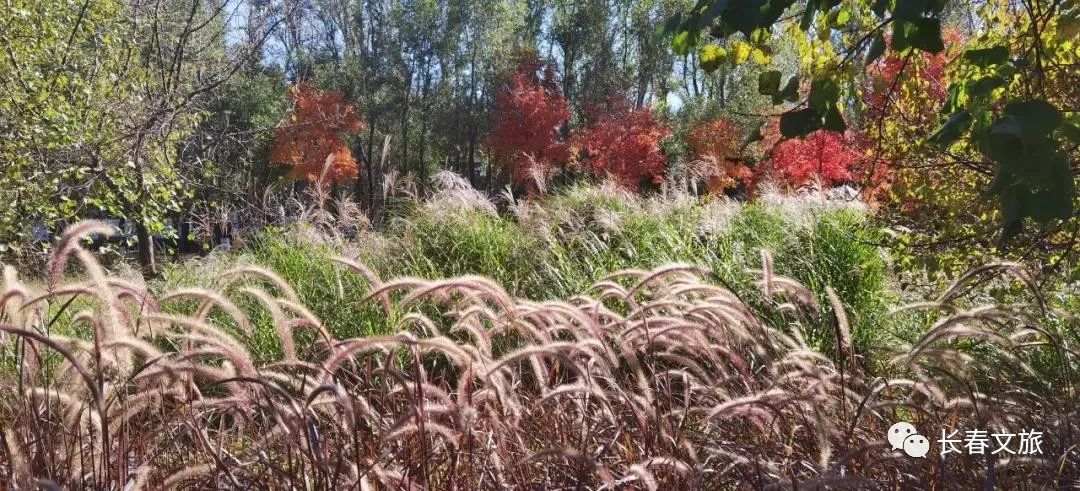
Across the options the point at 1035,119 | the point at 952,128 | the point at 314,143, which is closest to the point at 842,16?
the point at 952,128

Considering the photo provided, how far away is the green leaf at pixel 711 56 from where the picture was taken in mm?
2211

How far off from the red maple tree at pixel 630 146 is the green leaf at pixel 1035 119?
1804cm

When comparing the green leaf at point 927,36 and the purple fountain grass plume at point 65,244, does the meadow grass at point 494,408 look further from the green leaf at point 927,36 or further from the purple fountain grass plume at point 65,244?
the green leaf at point 927,36

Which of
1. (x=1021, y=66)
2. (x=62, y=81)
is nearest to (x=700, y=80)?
(x=62, y=81)

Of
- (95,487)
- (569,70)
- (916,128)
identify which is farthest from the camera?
(569,70)

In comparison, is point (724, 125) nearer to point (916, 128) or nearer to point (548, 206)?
point (548, 206)

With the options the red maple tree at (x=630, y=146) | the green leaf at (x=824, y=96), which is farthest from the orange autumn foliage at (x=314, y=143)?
the green leaf at (x=824, y=96)

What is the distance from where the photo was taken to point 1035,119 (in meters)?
1.25

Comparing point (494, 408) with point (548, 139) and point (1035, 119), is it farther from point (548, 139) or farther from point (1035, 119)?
point (548, 139)

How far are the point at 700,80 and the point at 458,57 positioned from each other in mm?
11645

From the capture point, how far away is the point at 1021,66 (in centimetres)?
155

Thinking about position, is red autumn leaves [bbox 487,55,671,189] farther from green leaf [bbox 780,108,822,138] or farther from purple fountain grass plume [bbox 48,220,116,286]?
purple fountain grass plume [bbox 48,220,116,286]

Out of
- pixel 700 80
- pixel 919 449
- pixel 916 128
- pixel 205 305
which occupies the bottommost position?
pixel 919 449

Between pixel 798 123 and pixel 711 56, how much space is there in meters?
0.46
